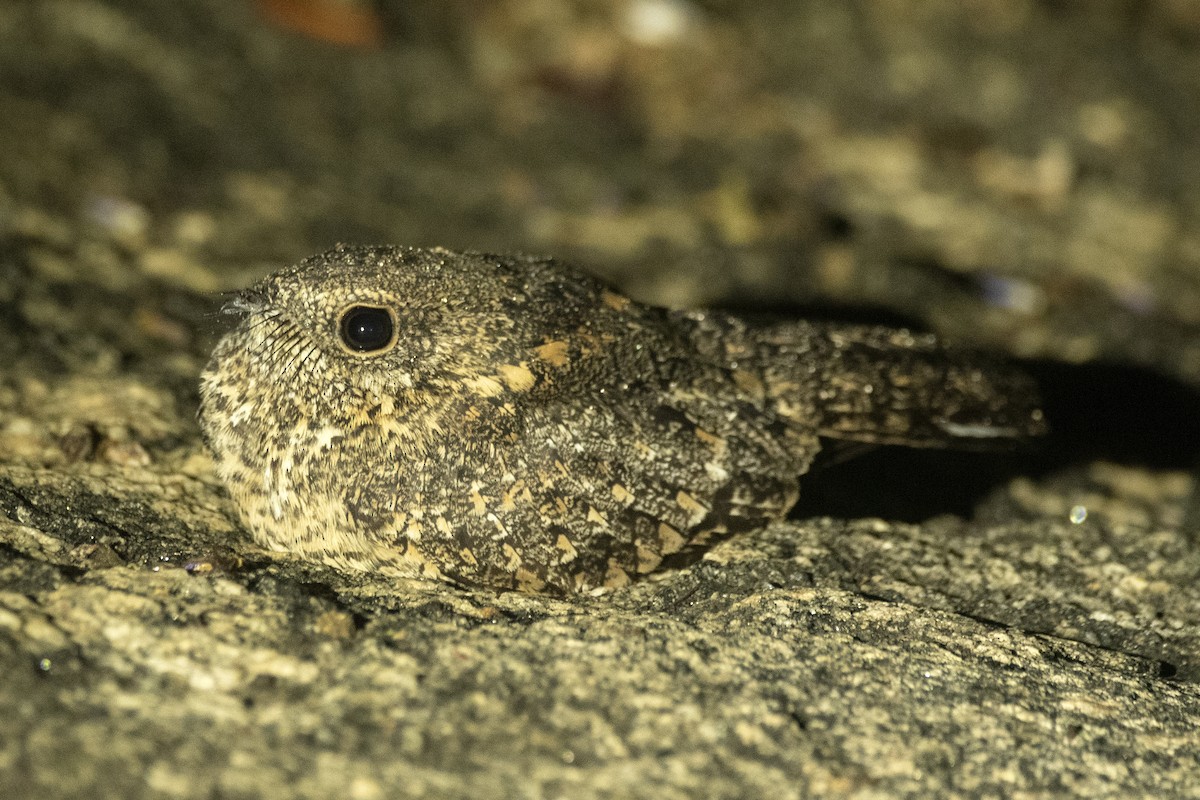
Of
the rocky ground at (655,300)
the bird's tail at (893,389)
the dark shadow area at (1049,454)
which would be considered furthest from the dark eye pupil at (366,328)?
the dark shadow area at (1049,454)

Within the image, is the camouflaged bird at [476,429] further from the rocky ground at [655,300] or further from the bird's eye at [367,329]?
the rocky ground at [655,300]

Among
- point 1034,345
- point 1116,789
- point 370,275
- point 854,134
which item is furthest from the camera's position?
point 854,134

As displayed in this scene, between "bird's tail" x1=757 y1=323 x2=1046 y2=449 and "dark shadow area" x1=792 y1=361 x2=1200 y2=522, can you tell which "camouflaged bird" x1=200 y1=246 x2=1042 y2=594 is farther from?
"dark shadow area" x1=792 y1=361 x2=1200 y2=522

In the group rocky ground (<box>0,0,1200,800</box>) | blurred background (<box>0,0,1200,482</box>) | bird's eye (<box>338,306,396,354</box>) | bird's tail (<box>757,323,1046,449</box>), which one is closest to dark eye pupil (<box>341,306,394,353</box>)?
bird's eye (<box>338,306,396,354</box>)

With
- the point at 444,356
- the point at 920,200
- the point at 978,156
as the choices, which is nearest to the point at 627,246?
the point at 920,200

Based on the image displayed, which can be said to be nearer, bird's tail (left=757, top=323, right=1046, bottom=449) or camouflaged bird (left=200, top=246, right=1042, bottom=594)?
camouflaged bird (left=200, top=246, right=1042, bottom=594)

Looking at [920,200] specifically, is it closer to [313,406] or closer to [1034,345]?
[1034,345]
